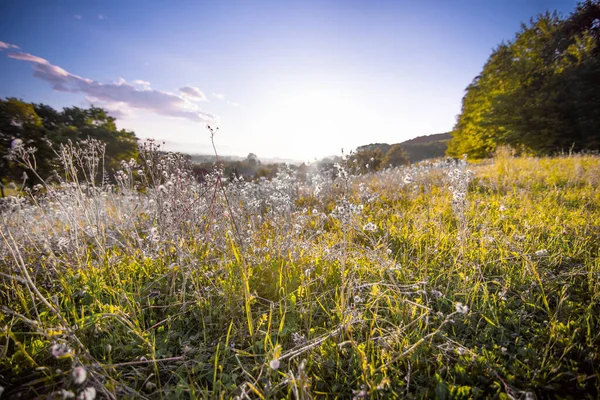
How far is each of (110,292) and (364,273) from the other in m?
2.33

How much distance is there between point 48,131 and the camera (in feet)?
37.5

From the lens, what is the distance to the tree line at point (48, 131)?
34.2ft

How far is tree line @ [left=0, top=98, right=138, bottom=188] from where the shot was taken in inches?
410

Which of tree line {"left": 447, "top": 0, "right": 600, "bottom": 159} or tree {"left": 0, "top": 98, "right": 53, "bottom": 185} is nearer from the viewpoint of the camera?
tree {"left": 0, "top": 98, "right": 53, "bottom": 185}

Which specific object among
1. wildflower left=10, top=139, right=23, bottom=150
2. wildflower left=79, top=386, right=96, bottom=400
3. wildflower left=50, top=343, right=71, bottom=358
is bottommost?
wildflower left=79, top=386, right=96, bottom=400

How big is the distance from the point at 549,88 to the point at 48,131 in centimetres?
3262

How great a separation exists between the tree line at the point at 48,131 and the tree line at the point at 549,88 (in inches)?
1016

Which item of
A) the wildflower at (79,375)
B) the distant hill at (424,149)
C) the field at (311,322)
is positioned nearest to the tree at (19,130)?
the field at (311,322)

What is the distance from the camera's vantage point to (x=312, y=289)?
224cm

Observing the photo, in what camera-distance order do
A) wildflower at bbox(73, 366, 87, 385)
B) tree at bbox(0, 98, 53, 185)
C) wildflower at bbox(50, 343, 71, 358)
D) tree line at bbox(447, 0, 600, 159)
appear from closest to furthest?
wildflower at bbox(73, 366, 87, 385) < wildflower at bbox(50, 343, 71, 358) < tree at bbox(0, 98, 53, 185) < tree line at bbox(447, 0, 600, 159)

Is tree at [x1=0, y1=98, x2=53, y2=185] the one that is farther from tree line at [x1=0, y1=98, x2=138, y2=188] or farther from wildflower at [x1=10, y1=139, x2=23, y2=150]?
wildflower at [x1=10, y1=139, x2=23, y2=150]

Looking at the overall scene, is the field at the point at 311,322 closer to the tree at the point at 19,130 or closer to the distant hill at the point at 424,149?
the tree at the point at 19,130

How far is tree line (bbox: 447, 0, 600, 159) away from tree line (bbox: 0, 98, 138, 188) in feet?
84.6

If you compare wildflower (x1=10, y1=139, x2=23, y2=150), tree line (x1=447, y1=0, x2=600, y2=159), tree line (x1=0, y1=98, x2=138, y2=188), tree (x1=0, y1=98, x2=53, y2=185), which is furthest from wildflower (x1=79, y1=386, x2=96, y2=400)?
tree line (x1=447, y1=0, x2=600, y2=159)
